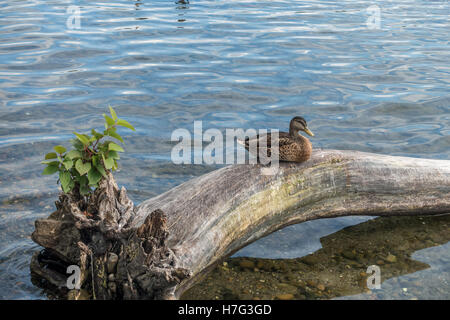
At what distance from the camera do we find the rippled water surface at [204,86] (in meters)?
8.31

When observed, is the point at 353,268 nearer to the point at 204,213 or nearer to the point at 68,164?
the point at 204,213

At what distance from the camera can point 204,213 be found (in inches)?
234

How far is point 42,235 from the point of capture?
5.66m

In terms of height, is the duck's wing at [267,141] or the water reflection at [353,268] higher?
the duck's wing at [267,141]

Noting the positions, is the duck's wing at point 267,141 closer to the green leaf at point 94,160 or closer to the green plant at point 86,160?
the green plant at point 86,160

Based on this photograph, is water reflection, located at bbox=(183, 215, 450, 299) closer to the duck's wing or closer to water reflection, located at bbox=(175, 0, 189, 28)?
the duck's wing

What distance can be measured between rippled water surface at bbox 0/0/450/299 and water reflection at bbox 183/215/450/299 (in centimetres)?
9

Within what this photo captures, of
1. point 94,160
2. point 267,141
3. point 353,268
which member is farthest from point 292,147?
point 94,160

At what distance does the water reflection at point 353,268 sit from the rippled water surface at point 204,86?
0.09 meters

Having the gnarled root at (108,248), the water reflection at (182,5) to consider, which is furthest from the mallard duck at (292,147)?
the water reflection at (182,5)

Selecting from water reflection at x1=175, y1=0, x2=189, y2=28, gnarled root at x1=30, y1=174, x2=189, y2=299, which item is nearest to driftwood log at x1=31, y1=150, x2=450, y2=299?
gnarled root at x1=30, y1=174, x2=189, y2=299

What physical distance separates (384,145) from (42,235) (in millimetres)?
7355

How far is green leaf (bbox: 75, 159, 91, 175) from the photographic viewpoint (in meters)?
5.25
